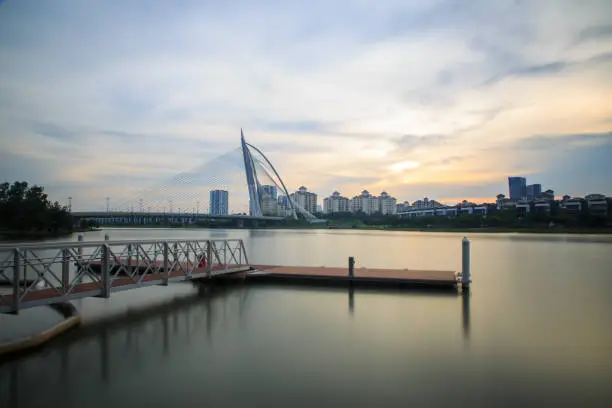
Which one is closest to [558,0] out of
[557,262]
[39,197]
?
[557,262]

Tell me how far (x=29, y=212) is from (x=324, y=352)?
187 feet

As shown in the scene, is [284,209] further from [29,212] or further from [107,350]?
[107,350]

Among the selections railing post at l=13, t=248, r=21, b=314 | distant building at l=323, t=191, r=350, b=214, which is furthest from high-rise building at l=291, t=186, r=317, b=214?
railing post at l=13, t=248, r=21, b=314

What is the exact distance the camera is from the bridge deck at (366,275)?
45.5 feet

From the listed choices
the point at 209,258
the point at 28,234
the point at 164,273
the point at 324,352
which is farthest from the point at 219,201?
the point at 324,352

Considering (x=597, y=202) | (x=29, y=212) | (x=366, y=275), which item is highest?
(x=597, y=202)

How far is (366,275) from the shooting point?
1471cm

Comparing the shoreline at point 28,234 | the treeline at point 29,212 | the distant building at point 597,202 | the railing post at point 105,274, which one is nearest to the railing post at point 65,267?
the railing post at point 105,274

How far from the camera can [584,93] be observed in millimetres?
14555

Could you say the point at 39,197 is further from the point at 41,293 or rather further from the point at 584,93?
the point at 584,93

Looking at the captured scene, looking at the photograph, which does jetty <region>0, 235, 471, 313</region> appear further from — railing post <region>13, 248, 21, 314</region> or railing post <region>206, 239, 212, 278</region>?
railing post <region>13, 248, 21, 314</region>

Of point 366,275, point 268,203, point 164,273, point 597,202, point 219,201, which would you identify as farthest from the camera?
point 597,202

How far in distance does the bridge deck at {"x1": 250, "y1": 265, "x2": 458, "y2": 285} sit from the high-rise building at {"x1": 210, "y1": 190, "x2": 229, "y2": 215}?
5726 centimetres

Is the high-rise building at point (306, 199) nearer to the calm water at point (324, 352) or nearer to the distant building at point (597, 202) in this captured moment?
the distant building at point (597, 202)
